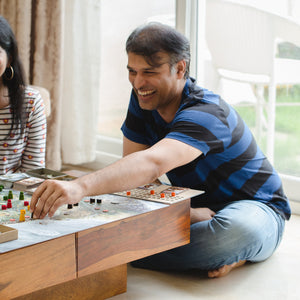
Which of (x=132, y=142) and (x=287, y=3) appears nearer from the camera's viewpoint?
(x=132, y=142)

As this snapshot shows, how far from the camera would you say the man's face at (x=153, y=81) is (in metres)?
1.50

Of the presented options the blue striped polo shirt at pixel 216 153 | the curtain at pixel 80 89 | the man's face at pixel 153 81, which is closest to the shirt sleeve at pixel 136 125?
the blue striped polo shirt at pixel 216 153

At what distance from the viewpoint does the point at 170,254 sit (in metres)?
1.54

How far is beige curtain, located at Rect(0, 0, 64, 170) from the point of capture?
2.76 meters

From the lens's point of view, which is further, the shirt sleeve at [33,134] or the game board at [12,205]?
the shirt sleeve at [33,134]

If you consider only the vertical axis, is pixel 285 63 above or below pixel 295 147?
above

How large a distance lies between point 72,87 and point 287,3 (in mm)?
1336

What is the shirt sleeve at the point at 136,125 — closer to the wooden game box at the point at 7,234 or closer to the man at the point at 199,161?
the man at the point at 199,161

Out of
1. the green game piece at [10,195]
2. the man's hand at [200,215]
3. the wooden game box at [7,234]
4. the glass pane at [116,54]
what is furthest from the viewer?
the glass pane at [116,54]

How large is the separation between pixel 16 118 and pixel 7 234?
0.83 meters

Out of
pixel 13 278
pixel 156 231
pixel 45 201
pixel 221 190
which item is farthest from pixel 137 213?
pixel 221 190

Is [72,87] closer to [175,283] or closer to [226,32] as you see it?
[226,32]

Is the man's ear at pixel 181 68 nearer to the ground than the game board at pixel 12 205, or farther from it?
farther from it

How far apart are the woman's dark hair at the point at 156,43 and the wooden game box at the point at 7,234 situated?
2.28 ft
